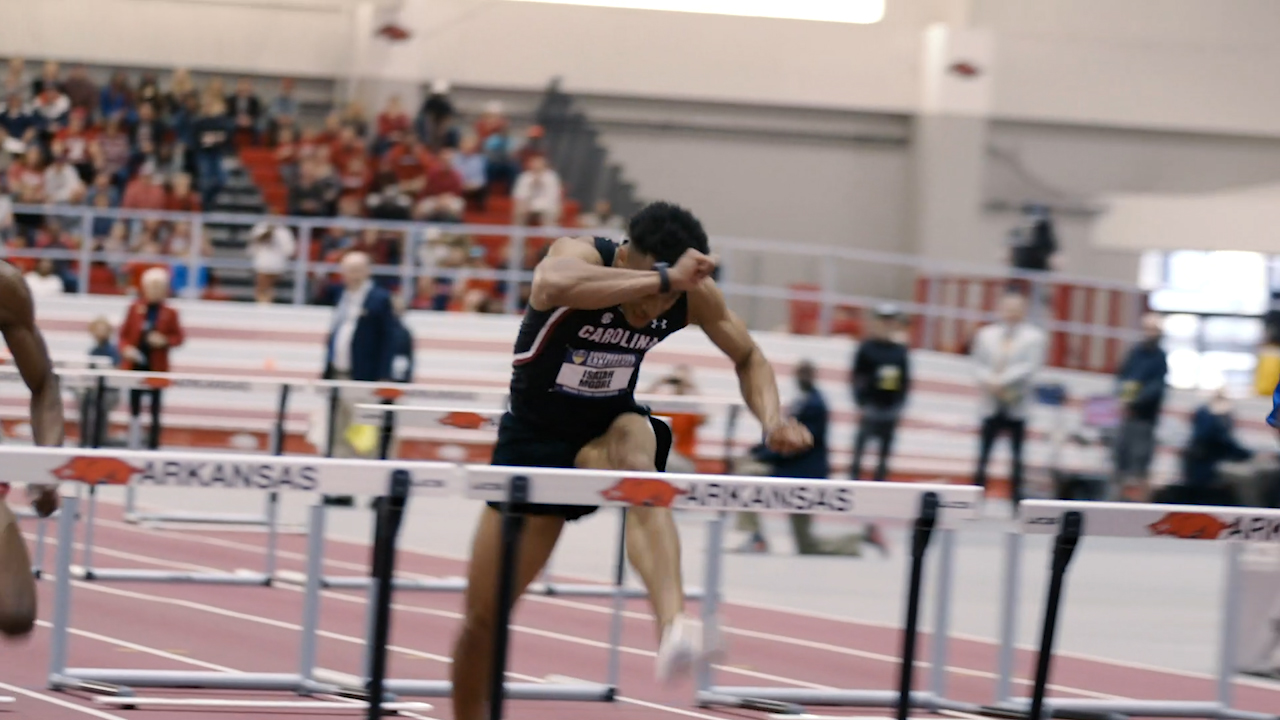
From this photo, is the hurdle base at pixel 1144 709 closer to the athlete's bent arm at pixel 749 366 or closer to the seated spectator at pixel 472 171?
the athlete's bent arm at pixel 749 366

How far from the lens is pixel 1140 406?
15.6 m

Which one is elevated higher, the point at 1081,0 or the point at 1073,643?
the point at 1081,0

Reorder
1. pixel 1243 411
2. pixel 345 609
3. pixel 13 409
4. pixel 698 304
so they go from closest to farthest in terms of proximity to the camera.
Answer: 1. pixel 698 304
2. pixel 345 609
3. pixel 13 409
4. pixel 1243 411

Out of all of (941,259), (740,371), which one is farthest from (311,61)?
(740,371)

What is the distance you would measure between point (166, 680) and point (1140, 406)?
34.2 ft

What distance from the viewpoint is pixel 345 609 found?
938cm

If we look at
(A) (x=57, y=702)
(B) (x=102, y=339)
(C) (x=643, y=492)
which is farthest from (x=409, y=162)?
(C) (x=643, y=492)

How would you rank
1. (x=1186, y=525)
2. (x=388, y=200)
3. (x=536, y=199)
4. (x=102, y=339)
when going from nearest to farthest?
(x=1186, y=525) < (x=102, y=339) < (x=388, y=200) < (x=536, y=199)

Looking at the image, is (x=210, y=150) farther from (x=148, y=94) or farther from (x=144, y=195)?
(x=144, y=195)

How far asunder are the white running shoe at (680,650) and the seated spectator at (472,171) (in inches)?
751

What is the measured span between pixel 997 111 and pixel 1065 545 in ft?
71.2

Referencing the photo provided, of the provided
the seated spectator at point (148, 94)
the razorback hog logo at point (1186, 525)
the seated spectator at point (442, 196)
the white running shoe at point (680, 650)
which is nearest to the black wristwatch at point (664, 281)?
the white running shoe at point (680, 650)

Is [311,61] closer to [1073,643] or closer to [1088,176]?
[1088,176]

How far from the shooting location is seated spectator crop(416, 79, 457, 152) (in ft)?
79.3
